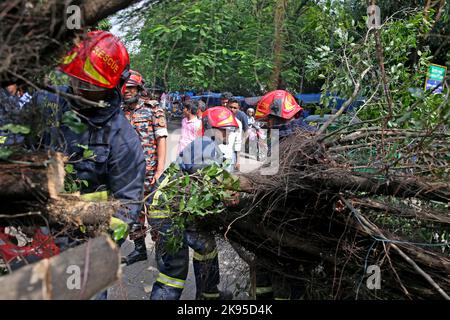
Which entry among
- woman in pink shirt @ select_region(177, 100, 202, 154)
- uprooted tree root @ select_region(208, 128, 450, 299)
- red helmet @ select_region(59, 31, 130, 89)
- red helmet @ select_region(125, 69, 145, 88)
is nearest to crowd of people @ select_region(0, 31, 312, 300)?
red helmet @ select_region(59, 31, 130, 89)

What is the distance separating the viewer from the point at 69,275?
5.34ft

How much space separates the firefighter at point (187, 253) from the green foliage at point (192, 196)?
0.08 metres

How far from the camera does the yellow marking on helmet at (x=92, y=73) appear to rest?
8.53 feet

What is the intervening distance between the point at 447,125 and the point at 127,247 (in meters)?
3.80

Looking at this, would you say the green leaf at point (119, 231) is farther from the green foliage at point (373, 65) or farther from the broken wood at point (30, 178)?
the green foliage at point (373, 65)

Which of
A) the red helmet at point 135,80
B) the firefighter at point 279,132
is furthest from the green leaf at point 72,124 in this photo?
the red helmet at point 135,80

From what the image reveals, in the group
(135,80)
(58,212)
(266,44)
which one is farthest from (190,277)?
(58,212)

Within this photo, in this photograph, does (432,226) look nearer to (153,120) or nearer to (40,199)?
(40,199)

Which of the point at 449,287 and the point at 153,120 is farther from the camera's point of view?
the point at 153,120

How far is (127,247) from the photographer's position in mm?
5363

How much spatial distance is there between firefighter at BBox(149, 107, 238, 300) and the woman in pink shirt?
240cm

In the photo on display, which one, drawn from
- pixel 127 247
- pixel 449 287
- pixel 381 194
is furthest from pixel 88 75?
pixel 127 247

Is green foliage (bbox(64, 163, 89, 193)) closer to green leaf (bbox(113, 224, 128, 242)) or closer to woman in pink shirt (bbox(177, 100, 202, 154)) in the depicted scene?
green leaf (bbox(113, 224, 128, 242))
